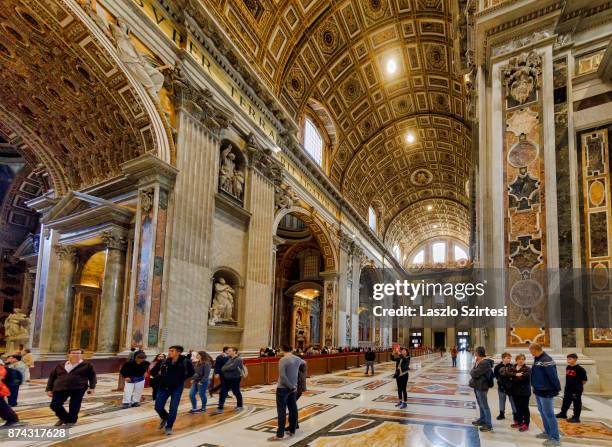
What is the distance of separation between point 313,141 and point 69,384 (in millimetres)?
18113

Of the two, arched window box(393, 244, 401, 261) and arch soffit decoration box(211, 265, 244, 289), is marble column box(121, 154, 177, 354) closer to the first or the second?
arch soffit decoration box(211, 265, 244, 289)

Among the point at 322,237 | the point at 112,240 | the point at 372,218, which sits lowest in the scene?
the point at 112,240

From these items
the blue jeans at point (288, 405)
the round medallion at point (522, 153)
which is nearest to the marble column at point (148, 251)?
the blue jeans at point (288, 405)

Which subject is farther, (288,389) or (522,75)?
(522,75)

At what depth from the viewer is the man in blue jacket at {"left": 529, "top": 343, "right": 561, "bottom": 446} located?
4777mm

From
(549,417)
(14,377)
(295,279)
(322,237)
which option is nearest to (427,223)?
(295,279)

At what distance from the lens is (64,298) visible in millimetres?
12875

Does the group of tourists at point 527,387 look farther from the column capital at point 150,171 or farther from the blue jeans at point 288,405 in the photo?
the column capital at point 150,171

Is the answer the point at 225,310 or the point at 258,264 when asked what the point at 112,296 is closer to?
the point at 225,310

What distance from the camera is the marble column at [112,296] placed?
11.0m

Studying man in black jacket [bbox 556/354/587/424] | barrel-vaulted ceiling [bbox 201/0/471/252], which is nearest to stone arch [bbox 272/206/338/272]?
barrel-vaulted ceiling [bbox 201/0/471/252]

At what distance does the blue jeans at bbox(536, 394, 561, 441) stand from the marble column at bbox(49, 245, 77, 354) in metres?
12.4

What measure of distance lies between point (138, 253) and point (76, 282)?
13.3ft

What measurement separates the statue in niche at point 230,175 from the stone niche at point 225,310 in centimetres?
247
